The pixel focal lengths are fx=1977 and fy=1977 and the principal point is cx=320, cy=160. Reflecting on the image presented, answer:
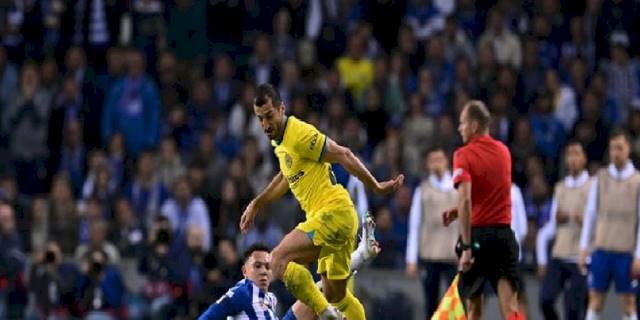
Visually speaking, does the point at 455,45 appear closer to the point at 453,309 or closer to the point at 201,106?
the point at 201,106

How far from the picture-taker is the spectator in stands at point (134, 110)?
24.4m

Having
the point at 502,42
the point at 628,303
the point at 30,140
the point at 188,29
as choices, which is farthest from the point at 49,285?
the point at 502,42

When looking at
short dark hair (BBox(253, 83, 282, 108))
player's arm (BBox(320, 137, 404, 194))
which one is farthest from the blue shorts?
short dark hair (BBox(253, 83, 282, 108))

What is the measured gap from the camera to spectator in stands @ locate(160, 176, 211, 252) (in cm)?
2259

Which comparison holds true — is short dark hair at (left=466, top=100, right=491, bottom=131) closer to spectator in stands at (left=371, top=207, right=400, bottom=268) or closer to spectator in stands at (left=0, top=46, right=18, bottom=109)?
spectator in stands at (left=371, top=207, right=400, bottom=268)

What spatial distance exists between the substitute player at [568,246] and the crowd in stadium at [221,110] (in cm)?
209

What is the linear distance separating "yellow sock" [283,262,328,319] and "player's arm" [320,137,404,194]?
84 cm

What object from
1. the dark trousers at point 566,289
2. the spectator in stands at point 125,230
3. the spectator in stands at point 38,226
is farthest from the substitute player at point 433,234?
the spectator in stands at point 38,226

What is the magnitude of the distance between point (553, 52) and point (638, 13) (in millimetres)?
1372

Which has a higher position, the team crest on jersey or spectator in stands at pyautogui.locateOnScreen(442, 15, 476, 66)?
spectator in stands at pyautogui.locateOnScreen(442, 15, 476, 66)

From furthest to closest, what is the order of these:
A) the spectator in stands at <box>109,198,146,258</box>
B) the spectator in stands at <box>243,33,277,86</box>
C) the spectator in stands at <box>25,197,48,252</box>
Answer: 1. the spectator in stands at <box>243,33,277,86</box>
2. the spectator in stands at <box>25,197,48,252</box>
3. the spectator in stands at <box>109,198,146,258</box>

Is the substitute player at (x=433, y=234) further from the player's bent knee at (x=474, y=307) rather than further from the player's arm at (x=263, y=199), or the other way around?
the player's arm at (x=263, y=199)

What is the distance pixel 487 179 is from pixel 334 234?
1.67m

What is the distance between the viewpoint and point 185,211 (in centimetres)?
2278
